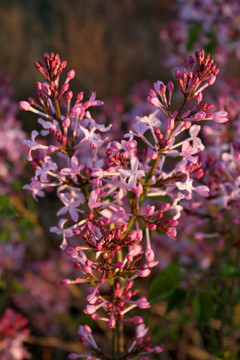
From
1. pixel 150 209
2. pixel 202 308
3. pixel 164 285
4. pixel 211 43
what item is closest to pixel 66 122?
pixel 150 209

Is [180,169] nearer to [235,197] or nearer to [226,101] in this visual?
[235,197]

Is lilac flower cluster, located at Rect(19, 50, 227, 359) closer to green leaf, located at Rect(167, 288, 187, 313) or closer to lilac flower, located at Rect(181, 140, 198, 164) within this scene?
lilac flower, located at Rect(181, 140, 198, 164)

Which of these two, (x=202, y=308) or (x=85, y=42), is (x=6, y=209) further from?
(x=85, y=42)

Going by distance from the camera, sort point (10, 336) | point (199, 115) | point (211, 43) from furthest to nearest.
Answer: point (211, 43), point (10, 336), point (199, 115)

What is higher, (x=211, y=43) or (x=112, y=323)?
(x=211, y=43)

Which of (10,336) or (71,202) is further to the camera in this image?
(10,336)

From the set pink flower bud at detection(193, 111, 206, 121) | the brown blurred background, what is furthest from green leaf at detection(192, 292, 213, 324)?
the brown blurred background
